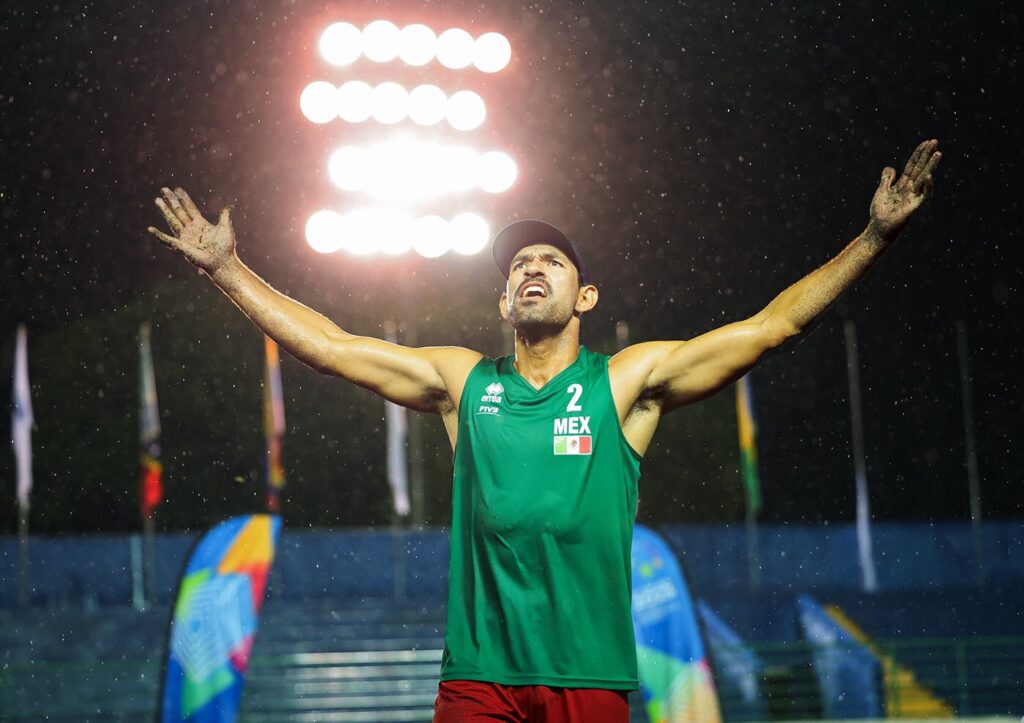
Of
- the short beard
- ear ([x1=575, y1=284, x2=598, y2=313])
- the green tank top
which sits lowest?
the green tank top

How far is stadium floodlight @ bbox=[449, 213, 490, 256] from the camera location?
1372cm

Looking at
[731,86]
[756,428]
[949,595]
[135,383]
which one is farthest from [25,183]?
[949,595]

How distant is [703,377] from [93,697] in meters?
11.6

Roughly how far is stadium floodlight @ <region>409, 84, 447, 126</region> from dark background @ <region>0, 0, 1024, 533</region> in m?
0.21

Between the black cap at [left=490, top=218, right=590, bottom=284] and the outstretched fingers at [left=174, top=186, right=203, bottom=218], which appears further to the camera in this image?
the outstretched fingers at [left=174, top=186, right=203, bottom=218]

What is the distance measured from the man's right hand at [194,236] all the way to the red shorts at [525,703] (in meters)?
1.50

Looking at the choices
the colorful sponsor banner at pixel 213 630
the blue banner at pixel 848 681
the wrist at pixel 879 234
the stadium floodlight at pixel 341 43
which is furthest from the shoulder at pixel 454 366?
the stadium floodlight at pixel 341 43

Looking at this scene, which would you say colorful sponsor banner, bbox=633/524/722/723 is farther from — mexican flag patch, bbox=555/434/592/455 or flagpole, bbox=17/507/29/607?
flagpole, bbox=17/507/29/607

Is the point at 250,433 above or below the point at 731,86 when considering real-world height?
below

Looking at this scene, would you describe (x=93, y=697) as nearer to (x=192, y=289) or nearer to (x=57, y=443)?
(x=57, y=443)

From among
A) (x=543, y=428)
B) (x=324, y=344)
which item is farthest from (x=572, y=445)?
(x=324, y=344)

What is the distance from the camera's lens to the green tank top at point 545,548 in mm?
3113

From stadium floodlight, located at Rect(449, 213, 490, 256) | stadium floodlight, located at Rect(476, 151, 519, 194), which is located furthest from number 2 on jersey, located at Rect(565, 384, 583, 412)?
stadium floodlight, located at Rect(476, 151, 519, 194)

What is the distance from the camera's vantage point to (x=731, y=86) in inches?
654
